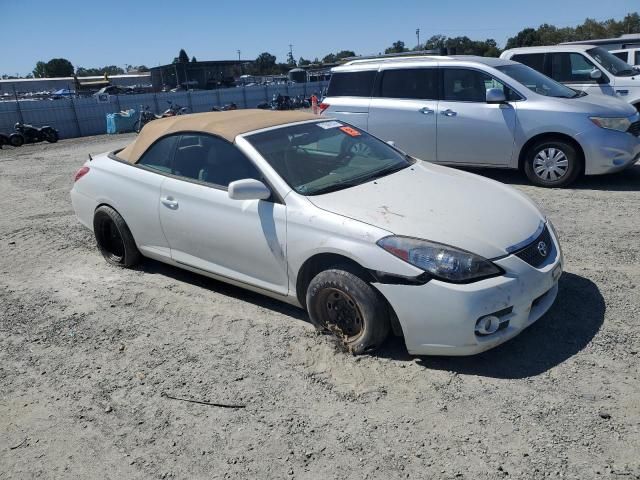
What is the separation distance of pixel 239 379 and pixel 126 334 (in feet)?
4.02

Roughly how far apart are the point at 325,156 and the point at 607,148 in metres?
4.55

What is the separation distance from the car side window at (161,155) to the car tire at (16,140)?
55.7 ft

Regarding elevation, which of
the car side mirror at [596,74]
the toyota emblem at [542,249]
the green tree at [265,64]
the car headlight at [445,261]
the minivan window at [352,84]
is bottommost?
the toyota emblem at [542,249]

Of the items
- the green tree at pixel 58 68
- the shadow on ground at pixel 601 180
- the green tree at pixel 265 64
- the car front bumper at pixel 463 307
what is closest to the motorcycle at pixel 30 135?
the shadow on ground at pixel 601 180

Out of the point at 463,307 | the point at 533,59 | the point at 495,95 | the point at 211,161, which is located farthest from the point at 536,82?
the point at 463,307

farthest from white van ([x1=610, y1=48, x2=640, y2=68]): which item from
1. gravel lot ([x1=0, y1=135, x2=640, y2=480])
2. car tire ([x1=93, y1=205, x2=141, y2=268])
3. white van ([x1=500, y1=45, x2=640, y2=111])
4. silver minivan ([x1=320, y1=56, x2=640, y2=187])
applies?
car tire ([x1=93, y1=205, x2=141, y2=268])

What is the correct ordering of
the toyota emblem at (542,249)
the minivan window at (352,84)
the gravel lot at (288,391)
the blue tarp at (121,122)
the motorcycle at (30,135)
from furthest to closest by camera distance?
the blue tarp at (121,122) → the motorcycle at (30,135) → the minivan window at (352,84) → the toyota emblem at (542,249) → the gravel lot at (288,391)

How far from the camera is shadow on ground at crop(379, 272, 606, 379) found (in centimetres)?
334

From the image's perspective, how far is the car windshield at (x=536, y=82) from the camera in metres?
7.74

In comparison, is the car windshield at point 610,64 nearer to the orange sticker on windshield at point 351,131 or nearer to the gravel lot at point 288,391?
the gravel lot at point 288,391

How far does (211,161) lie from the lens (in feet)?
14.5

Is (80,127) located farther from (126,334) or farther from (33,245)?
(126,334)

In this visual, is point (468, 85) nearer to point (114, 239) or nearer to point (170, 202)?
point (170, 202)

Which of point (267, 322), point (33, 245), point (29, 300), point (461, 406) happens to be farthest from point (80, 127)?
point (461, 406)
